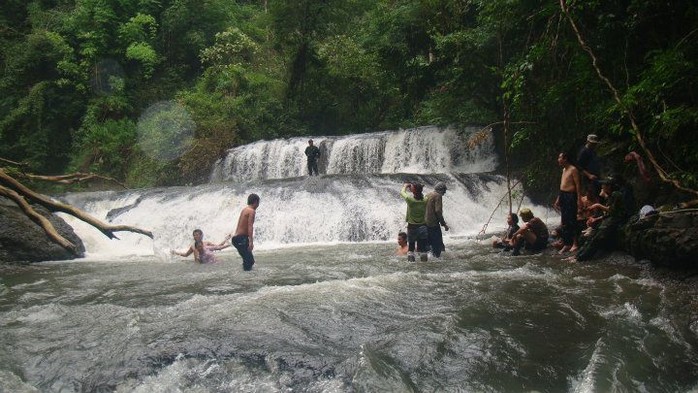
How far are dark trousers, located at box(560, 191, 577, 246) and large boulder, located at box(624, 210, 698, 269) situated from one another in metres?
1.46

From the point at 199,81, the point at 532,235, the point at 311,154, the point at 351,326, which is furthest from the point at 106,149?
the point at 351,326

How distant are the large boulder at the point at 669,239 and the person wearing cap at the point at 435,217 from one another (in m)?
2.83

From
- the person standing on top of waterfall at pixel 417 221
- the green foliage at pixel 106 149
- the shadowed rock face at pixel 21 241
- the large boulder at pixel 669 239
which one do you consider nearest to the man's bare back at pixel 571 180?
the large boulder at pixel 669 239

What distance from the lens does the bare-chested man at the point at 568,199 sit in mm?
8586

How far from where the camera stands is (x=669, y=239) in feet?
21.0

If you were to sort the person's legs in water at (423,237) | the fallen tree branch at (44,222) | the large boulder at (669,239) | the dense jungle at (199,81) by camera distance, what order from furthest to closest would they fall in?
the dense jungle at (199,81) < the person's legs in water at (423,237) < the large boulder at (669,239) < the fallen tree branch at (44,222)

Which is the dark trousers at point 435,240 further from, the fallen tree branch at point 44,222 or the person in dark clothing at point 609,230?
the fallen tree branch at point 44,222

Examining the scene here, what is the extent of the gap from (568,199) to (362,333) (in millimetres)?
5483

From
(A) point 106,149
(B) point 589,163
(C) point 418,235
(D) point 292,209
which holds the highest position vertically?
(A) point 106,149

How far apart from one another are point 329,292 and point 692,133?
4879 millimetres

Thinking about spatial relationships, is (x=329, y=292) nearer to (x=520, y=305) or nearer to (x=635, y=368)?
(x=520, y=305)

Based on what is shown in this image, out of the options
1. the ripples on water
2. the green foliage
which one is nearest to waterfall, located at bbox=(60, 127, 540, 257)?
the ripples on water

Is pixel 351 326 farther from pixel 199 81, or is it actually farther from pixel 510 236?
pixel 199 81

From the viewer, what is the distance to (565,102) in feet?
32.8
